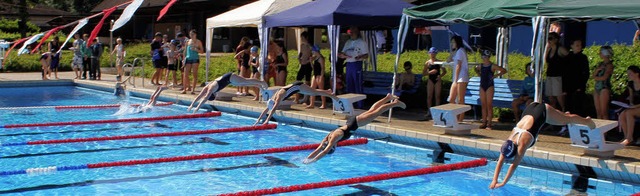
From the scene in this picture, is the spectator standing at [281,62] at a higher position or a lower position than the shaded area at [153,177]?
higher

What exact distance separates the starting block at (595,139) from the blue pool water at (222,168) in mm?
415

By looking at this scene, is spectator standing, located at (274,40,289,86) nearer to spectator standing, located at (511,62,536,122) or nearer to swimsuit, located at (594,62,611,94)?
spectator standing, located at (511,62,536,122)

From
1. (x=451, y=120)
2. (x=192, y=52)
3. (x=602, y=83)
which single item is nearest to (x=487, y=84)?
(x=451, y=120)

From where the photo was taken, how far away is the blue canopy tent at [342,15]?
1451 centimetres

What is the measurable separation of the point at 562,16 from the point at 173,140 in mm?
6879

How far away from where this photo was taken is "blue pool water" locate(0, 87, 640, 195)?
944 centimetres

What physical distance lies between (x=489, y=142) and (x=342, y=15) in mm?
4750

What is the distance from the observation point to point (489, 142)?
1071 cm

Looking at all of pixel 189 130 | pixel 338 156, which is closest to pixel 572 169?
pixel 338 156

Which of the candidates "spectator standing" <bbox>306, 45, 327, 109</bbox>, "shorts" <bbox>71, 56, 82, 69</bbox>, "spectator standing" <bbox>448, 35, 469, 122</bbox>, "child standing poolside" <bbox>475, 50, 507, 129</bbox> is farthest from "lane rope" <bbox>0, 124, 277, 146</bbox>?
"shorts" <bbox>71, 56, 82, 69</bbox>

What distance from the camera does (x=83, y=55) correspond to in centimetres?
2441

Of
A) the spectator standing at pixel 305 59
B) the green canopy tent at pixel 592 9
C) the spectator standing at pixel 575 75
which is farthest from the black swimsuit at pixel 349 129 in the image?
the spectator standing at pixel 305 59

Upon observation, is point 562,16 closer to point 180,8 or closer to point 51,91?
point 51,91

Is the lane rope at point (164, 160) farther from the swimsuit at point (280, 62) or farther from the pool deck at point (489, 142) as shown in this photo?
the swimsuit at point (280, 62)
